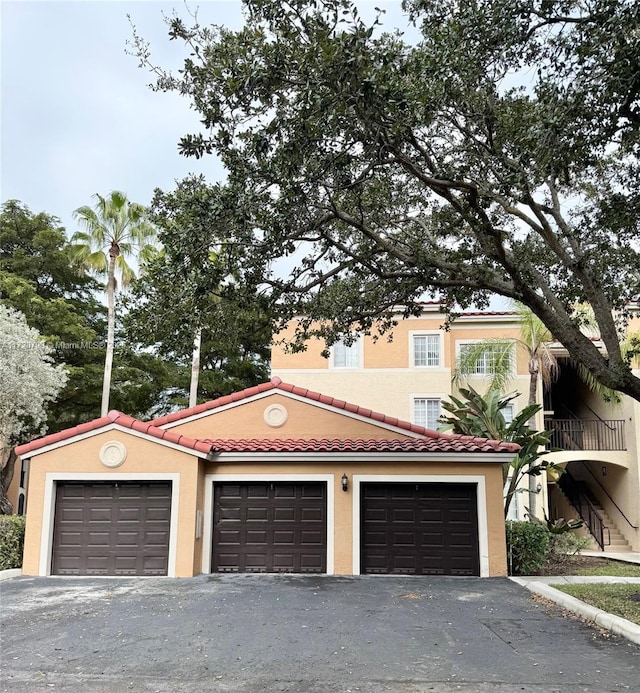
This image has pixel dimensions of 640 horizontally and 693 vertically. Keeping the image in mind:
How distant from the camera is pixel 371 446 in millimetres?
13812

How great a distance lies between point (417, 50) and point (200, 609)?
30.0 feet

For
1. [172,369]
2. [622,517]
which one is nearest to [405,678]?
[622,517]

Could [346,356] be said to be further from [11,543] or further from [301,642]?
[301,642]

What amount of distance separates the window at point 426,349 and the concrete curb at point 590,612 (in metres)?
12.1

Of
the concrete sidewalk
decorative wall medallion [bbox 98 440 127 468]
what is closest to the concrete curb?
the concrete sidewalk

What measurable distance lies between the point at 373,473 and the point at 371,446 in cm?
62

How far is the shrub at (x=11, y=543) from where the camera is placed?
13438 millimetres

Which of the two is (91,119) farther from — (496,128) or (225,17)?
(496,128)

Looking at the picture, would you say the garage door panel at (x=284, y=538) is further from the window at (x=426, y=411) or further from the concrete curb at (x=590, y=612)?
the window at (x=426, y=411)

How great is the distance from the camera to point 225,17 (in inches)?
381

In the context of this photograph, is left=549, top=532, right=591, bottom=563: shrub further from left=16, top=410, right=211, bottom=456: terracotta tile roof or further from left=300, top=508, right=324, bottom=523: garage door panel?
left=16, top=410, right=211, bottom=456: terracotta tile roof

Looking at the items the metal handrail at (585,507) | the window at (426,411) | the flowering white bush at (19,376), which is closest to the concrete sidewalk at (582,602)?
the metal handrail at (585,507)

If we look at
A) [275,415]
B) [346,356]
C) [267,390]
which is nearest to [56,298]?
[346,356]

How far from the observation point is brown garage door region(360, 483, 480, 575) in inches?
531
